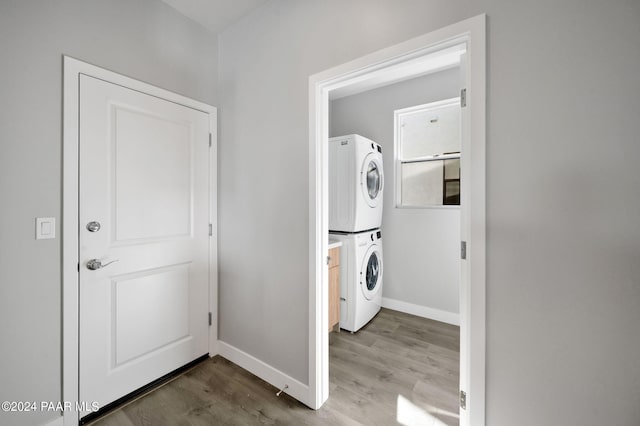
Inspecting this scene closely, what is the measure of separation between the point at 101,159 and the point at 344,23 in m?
1.67

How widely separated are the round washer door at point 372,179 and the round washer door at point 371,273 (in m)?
0.53

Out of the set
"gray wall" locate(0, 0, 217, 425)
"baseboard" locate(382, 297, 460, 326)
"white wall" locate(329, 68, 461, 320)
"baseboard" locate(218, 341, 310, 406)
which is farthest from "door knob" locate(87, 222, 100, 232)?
"baseboard" locate(382, 297, 460, 326)

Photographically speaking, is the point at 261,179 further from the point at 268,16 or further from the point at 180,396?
the point at 180,396

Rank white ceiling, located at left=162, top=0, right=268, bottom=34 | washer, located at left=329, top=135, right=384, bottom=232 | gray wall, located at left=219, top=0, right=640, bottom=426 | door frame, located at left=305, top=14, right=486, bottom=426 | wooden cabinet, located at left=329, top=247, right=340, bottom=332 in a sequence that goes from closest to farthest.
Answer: gray wall, located at left=219, top=0, right=640, bottom=426 < door frame, located at left=305, top=14, right=486, bottom=426 < white ceiling, located at left=162, top=0, right=268, bottom=34 < wooden cabinet, located at left=329, top=247, right=340, bottom=332 < washer, located at left=329, top=135, right=384, bottom=232

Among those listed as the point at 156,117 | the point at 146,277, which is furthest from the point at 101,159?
the point at 146,277

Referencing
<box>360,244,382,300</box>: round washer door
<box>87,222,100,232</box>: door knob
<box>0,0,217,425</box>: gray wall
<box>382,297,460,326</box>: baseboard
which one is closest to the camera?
<box>0,0,217,425</box>: gray wall

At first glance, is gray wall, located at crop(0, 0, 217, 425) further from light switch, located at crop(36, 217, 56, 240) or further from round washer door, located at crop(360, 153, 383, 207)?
round washer door, located at crop(360, 153, 383, 207)

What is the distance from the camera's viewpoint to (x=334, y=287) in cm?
249

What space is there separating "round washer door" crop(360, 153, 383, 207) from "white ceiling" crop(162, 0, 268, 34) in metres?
1.59

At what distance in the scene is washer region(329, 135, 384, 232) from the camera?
2.58m

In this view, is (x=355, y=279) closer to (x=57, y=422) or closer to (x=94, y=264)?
(x=94, y=264)

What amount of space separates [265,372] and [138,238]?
4.29ft

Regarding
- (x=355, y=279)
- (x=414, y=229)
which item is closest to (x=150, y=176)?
(x=355, y=279)

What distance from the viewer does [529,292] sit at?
3.54 feet
